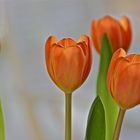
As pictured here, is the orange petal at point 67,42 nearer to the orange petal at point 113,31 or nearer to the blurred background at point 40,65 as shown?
the orange petal at point 113,31

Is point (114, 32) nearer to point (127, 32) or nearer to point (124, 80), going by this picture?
point (127, 32)

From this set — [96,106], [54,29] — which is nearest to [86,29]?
[54,29]

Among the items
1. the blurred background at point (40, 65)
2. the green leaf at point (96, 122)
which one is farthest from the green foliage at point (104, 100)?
the blurred background at point (40, 65)

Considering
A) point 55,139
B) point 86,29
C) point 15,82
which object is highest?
point 86,29

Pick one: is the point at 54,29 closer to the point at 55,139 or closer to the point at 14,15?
the point at 14,15

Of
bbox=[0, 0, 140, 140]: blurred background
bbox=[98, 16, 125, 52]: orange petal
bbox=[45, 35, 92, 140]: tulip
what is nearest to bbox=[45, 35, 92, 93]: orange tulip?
bbox=[45, 35, 92, 140]: tulip

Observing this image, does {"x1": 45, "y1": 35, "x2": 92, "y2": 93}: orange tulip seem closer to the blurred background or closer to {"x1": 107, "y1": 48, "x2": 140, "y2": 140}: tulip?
{"x1": 107, "y1": 48, "x2": 140, "y2": 140}: tulip
